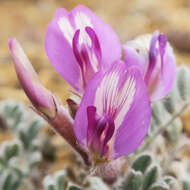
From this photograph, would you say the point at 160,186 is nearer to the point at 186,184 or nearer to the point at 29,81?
the point at 186,184

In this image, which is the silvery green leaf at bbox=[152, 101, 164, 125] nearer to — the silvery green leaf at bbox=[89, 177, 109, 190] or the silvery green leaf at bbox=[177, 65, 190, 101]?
the silvery green leaf at bbox=[177, 65, 190, 101]

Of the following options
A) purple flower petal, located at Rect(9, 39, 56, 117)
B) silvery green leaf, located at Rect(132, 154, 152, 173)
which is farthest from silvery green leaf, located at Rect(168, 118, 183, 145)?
purple flower petal, located at Rect(9, 39, 56, 117)

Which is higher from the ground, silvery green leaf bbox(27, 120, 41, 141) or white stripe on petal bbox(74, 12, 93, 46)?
white stripe on petal bbox(74, 12, 93, 46)

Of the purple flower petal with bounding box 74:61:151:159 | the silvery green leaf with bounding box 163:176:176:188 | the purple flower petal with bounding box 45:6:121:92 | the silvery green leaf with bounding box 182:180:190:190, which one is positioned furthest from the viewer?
the silvery green leaf with bounding box 182:180:190:190

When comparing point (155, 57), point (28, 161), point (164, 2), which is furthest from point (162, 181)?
point (164, 2)

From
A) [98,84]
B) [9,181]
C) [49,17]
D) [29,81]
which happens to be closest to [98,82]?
[98,84]

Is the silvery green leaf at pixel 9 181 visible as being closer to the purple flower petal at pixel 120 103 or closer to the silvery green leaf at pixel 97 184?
the silvery green leaf at pixel 97 184
